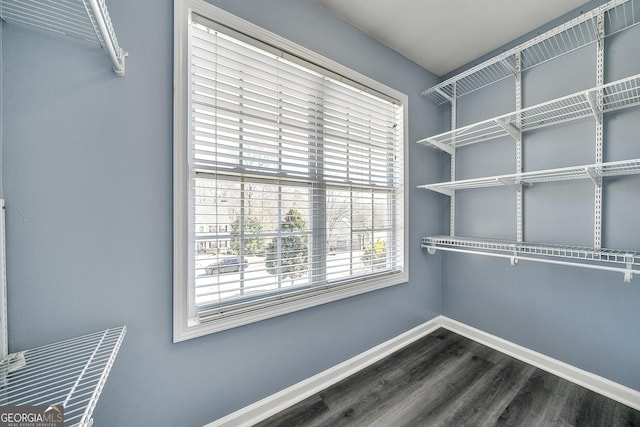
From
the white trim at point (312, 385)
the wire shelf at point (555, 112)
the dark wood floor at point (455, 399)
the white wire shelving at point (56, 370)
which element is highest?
the wire shelf at point (555, 112)

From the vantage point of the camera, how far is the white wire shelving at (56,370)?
662mm

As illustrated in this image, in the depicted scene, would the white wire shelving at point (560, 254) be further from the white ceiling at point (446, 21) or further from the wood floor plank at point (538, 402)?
the white ceiling at point (446, 21)

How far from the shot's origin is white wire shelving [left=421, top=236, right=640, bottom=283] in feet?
3.95

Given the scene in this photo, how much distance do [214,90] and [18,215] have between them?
856 mm

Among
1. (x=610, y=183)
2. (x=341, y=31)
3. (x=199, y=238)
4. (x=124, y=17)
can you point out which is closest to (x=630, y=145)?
(x=610, y=183)

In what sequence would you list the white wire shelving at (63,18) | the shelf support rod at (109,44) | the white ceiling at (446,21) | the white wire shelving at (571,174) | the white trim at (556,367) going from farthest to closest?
the white ceiling at (446,21)
the white trim at (556,367)
the white wire shelving at (571,174)
the white wire shelving at (63,18)
the shelf support rod at (109,44)

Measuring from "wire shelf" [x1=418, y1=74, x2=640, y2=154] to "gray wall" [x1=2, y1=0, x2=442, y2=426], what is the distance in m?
1.52

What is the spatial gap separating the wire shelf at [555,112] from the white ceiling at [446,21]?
627 mm

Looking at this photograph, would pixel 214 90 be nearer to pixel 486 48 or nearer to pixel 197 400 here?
pixel 197 400

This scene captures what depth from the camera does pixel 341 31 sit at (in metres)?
1.59

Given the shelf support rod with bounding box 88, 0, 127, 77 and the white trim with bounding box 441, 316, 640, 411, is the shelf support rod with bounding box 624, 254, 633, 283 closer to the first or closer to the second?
the white trim with bounding box 441, 316, 640, 411

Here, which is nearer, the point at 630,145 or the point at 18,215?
the point at 18,215

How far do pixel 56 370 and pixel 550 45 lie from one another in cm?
304

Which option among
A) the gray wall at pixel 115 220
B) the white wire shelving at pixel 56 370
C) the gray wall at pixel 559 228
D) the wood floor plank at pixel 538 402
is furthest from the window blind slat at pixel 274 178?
the wood floor plank at pixel 538 402
